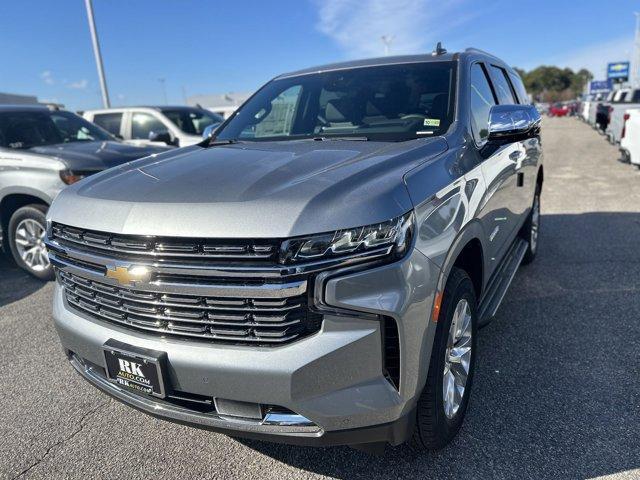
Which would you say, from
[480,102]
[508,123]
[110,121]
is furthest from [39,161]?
[508,123]

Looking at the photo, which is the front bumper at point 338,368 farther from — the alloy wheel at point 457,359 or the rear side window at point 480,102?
the rear side window at point 480,102

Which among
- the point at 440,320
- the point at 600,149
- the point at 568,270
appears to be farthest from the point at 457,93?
the point at 600,149

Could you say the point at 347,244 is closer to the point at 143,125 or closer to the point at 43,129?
the point at 43,129

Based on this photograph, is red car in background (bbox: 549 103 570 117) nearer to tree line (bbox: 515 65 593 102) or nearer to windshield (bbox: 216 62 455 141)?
tree line (bbox: 515 65 593 102)

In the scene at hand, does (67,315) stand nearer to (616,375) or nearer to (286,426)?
(286,426)

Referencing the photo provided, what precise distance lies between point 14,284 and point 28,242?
497 mm

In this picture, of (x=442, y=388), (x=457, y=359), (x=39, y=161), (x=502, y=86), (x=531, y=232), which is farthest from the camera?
(x=39, y=161)

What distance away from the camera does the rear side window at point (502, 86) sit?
3.85 meters

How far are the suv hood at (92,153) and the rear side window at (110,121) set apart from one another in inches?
131

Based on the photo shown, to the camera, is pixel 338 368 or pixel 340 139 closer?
pixel 338 368

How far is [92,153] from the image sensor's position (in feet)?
17.5

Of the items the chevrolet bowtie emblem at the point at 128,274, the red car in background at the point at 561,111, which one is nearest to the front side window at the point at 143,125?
the chevrolet bowtie emblem at the point at 128,274

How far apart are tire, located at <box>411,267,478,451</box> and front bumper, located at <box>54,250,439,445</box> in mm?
102

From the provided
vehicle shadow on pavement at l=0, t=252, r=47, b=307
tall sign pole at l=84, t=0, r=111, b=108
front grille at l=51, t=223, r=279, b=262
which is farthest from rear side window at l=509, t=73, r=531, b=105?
tall sign pole at l=84, t=0, r=111, b=108
